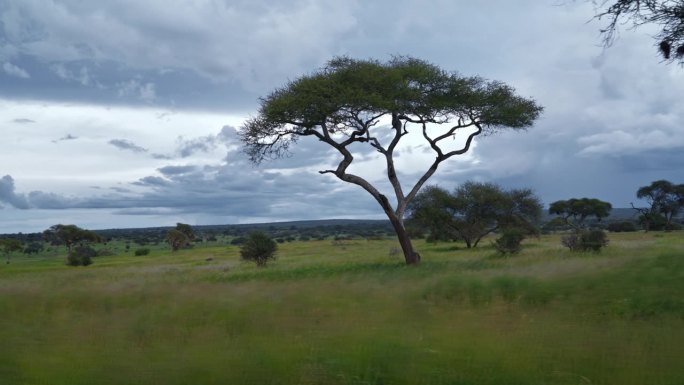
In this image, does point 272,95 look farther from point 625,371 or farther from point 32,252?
point 32,252

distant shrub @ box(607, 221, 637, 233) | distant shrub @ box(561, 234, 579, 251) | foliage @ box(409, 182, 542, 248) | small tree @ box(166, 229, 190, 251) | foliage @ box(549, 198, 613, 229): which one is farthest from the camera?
small tree @ box(166, 229, 190, 251)

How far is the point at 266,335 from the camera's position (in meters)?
8.12

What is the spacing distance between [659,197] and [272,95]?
66.8 m

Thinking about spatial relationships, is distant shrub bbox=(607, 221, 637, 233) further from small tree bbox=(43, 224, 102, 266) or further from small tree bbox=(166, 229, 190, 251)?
A: small tree bbox=(43, 224, 102, 266)

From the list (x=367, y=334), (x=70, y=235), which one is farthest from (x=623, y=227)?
(x=367, y=334)

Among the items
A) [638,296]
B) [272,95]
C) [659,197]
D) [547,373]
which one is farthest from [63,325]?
[659,197]

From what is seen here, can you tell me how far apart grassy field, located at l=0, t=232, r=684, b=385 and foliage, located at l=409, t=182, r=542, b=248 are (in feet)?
131

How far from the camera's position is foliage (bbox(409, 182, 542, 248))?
171ft

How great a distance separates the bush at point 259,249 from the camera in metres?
37.4

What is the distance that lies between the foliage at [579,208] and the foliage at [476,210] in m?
22.8

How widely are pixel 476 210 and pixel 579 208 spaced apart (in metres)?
28.2

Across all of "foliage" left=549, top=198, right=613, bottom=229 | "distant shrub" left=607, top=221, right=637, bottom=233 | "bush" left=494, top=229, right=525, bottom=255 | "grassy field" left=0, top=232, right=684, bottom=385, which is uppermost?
"foliage" left=549, top=198, right=613, bottom=229

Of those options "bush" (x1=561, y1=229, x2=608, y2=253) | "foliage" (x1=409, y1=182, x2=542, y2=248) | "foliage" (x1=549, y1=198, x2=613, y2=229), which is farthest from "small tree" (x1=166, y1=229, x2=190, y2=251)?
"bush" (x1=561, y1=229, x2=608, y2=253)

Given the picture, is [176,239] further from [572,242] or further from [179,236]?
[572,242]
